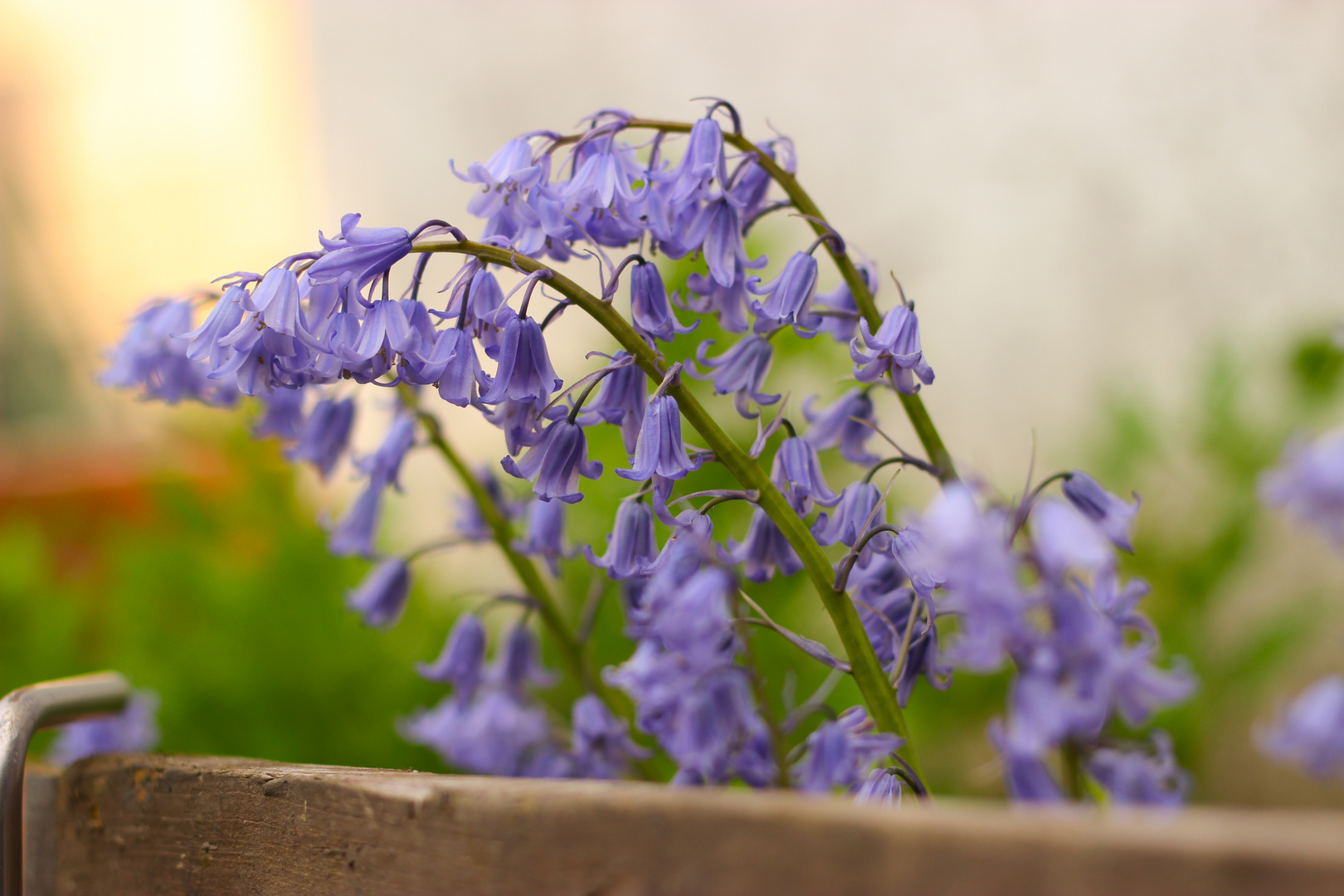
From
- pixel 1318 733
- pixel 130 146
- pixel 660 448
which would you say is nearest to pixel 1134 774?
pixel 1318 733

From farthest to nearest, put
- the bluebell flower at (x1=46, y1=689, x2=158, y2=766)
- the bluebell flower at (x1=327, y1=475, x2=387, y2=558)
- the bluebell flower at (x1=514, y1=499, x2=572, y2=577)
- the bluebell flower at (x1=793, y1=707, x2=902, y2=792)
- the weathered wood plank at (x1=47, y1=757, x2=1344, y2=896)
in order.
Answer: the bluebell flower at (x1=46, y1=689, x2=158, y2=766) < the bluebell flower at (x1=327, y1=475, x2=387, y2=558) < the bluebell flower at (x1=514, y1=499, x2=572, y2=577) < the bluebell flower at (x1=793, y1=707, x2=902, y2=792) < the weathered wood plank at (x1=47, y1=757, x2=1344, y2=896)

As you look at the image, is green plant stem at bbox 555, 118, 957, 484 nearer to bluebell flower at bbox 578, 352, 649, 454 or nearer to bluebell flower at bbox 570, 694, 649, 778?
→ bluebell flower at bbox 578, 352, 649, 454

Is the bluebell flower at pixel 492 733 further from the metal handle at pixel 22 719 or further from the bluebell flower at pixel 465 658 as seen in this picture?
the metal handle at pixel 22 719

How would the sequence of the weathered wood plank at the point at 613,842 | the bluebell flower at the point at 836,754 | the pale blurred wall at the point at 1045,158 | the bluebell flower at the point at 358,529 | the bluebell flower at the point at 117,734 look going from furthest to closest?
the pale blurred wall at the point at 1045,158, the bluebell flower at the point at 117,734, the bluebell flower at the point at 358,529, the bluebell flower at the point at 836,754, the weathered wood plank at the point at 613,842

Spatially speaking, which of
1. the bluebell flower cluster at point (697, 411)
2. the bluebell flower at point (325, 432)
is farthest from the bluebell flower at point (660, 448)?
the bluebell flower at point (325, 432)

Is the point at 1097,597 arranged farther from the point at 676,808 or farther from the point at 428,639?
the point at 428,639

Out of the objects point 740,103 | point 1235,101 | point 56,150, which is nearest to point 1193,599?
point 1235,101

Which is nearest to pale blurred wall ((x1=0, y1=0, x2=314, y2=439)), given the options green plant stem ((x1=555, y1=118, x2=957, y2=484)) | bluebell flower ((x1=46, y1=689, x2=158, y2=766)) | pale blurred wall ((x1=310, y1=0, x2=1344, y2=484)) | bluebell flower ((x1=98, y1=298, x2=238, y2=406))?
pale blurred wall ((x1=310, y1=0, x2=1344, y2=484))
